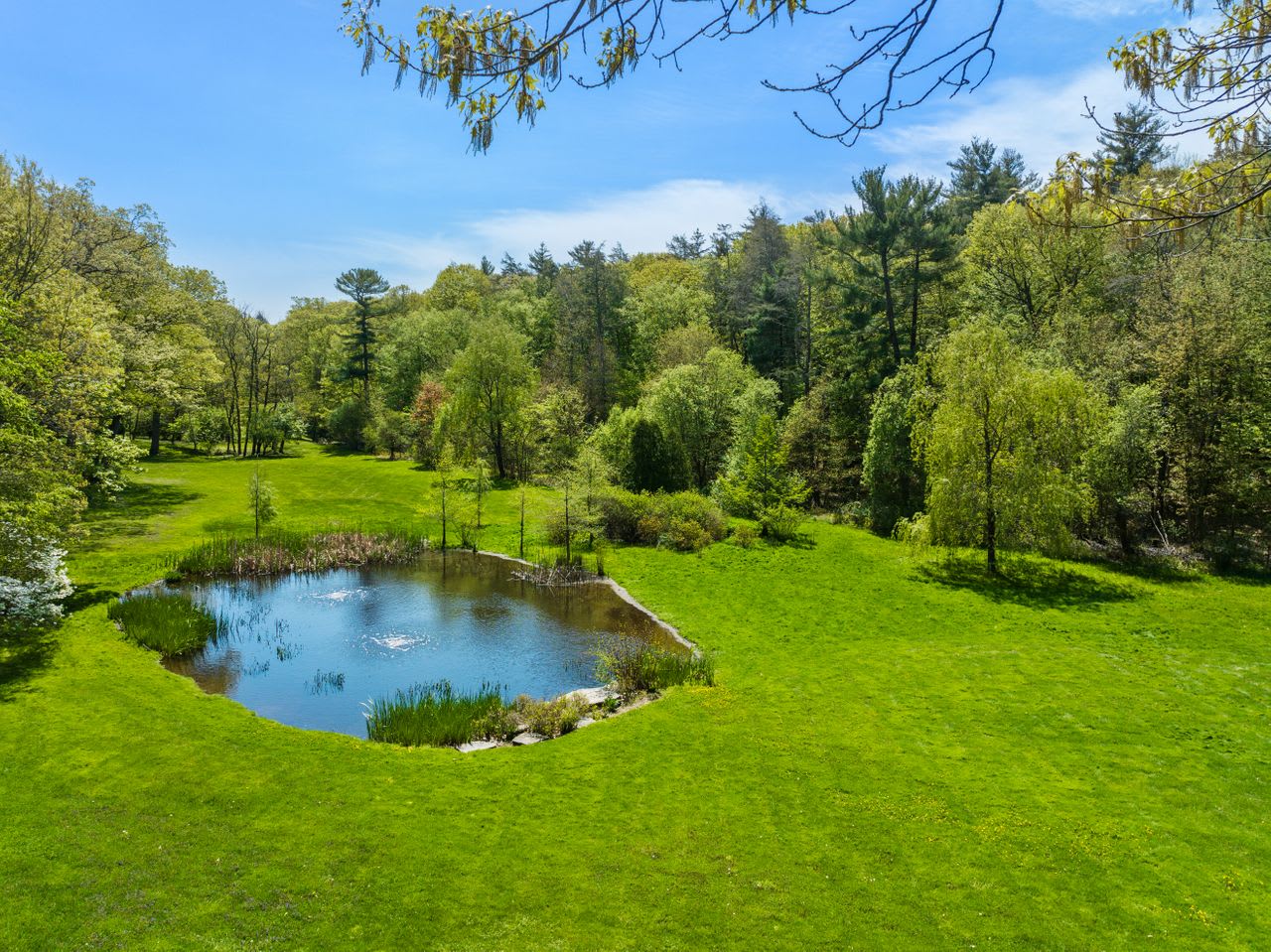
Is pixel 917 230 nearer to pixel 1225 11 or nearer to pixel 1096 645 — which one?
pixel 1096 645

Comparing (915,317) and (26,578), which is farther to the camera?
(915,317)

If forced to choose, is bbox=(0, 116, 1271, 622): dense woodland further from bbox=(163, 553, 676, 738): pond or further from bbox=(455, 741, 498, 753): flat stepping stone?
bbox=(455, 741, 498, 753): flat stepping stone

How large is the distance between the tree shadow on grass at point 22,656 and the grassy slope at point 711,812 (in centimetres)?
8

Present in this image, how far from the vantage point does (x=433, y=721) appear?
1121 centimetres

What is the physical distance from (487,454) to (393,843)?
36779 millimetres

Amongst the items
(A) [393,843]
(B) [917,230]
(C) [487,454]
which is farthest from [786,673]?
(C) [487,454]

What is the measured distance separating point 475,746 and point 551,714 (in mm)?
1399

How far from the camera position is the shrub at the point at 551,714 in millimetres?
11430

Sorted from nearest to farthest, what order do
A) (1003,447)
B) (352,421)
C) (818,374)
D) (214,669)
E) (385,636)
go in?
(214,669), (385,636), (1003,447), (818,374), (352,421)

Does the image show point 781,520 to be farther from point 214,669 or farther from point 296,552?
point 214,669

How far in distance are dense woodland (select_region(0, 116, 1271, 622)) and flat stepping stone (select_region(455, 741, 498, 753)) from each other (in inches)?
355

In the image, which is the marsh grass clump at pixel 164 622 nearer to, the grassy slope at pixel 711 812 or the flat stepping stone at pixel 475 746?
the grassy slope at pixel 711 812

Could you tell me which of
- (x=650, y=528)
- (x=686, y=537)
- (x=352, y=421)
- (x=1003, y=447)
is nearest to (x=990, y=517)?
(x=1003, y=447)

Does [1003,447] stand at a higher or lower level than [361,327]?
lower
